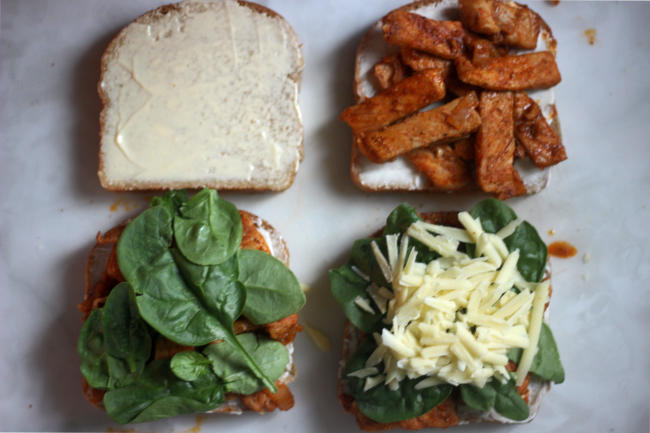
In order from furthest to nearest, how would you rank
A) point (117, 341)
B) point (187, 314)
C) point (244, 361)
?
point (244, 361)
point (117, 341)
point (187, 314)

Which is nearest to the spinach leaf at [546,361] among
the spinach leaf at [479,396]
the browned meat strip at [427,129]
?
the spinach leaf at [479,396]

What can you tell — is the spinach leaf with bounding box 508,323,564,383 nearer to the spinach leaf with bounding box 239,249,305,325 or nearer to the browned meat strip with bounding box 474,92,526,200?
the browned meat strip with bounding box 474,92,526,200

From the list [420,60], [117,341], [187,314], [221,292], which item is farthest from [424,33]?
[117,341]

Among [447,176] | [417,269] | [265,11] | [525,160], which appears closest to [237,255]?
[417,269]

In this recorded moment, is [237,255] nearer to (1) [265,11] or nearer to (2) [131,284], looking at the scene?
(2) [131,284]

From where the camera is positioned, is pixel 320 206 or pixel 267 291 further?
pixel 320 206

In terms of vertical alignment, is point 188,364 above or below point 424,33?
below

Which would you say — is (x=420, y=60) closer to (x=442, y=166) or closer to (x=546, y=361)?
(x=442, y=166)

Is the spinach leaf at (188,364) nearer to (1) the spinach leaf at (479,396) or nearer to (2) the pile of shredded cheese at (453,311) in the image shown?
(2) the pile of shredded cheese at (453,311)
